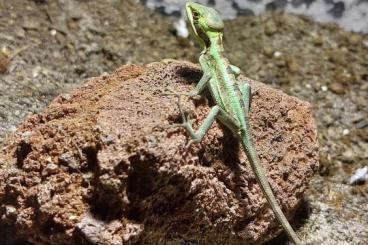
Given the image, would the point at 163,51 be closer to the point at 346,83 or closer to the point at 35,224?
the point at 346,83

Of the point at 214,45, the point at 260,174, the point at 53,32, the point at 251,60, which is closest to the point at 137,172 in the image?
the point at 260,174

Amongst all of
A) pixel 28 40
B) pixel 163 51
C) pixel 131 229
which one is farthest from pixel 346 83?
pixel 131 229

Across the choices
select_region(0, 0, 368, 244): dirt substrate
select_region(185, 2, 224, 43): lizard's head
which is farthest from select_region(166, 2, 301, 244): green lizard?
select_region(0, 0, 368, 244): dirt substrate

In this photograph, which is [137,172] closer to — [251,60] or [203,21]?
[203,21]

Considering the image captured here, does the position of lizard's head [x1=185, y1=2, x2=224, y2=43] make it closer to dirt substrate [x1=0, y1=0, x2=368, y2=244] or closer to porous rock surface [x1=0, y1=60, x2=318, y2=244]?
porous rock surface [x1=0, y1=60, x2=318, y2=244]

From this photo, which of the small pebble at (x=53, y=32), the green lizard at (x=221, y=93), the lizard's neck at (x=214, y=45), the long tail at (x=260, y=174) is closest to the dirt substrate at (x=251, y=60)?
the small pebble at (x=53, y=32)

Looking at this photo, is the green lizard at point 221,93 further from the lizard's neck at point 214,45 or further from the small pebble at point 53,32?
the small pebble at point 53,32
